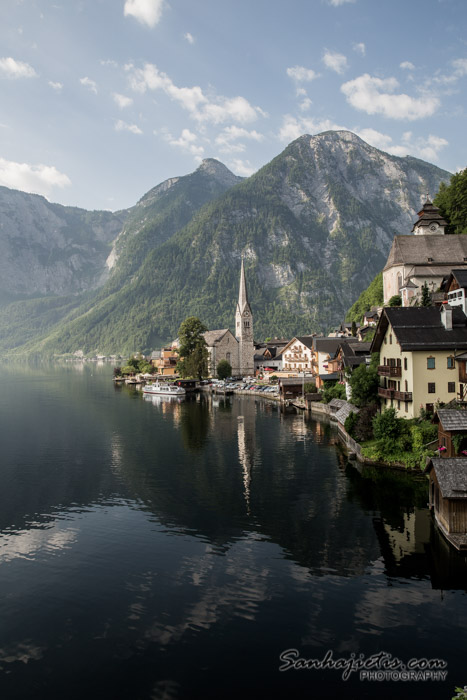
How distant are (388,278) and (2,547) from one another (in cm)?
8715

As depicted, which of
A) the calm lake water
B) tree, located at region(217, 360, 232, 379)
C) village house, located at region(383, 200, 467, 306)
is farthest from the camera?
tree, located at region(217, 360, 232, 379)

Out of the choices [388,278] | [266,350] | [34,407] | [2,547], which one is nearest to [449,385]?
[2,547]

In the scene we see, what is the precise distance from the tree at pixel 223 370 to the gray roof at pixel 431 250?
74.2m

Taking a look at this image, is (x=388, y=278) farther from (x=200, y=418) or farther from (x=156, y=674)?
(x=156, y=674)

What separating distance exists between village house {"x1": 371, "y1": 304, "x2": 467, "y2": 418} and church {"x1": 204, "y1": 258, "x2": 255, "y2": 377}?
11652 cm

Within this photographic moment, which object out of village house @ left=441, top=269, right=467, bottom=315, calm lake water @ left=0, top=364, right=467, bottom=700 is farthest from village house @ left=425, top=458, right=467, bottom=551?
village house @ left=441, top=269, right=467, bottom=315

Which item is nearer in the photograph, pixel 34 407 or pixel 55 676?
pixel 55 676

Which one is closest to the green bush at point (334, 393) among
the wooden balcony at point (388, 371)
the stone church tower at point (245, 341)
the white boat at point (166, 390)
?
the wooden balcony at point (388, 371)

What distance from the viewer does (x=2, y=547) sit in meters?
30.8

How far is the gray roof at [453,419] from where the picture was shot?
3634 cm

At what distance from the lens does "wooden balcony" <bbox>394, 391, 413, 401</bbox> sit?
46953mm

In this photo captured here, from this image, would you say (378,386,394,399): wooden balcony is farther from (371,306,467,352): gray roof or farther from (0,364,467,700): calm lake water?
(0,364,467,700): calm lake water

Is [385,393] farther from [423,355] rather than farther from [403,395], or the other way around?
[423,355]

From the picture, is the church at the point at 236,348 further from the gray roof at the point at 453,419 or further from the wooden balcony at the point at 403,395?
the gray roof at the point at 453,419
